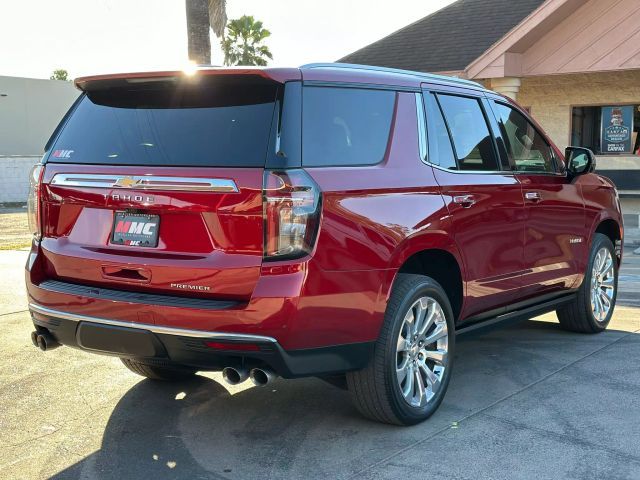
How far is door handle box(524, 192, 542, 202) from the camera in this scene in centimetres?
555

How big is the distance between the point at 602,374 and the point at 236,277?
3.02 meters

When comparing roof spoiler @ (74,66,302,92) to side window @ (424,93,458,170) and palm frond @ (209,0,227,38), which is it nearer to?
side window @ (424,93,458,170)

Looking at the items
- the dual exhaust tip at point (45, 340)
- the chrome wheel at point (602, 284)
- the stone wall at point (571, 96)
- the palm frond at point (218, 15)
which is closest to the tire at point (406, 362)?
the dual exhaust tip at point (45, 340)

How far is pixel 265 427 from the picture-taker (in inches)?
181

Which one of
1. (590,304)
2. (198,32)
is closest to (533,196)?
(590,304)

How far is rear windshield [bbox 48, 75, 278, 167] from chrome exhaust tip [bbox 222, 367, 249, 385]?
99 centimetres

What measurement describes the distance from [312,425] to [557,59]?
39.1ft

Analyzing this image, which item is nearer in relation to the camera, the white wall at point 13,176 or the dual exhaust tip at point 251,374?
the dual exhaust tip at point 251,374

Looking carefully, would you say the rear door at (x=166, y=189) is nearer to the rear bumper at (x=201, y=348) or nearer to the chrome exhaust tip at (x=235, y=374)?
the rear bumper at (x=201, y=348)

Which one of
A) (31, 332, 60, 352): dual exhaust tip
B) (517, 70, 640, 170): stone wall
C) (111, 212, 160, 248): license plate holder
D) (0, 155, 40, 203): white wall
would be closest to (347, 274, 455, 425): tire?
(111, 212, 160, 248): license plate holder

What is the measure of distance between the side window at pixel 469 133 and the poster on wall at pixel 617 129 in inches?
482

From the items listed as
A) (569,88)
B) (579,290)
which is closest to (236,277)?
(579,290)

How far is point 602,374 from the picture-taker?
18.2 ft

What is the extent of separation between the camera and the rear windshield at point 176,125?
394cm
